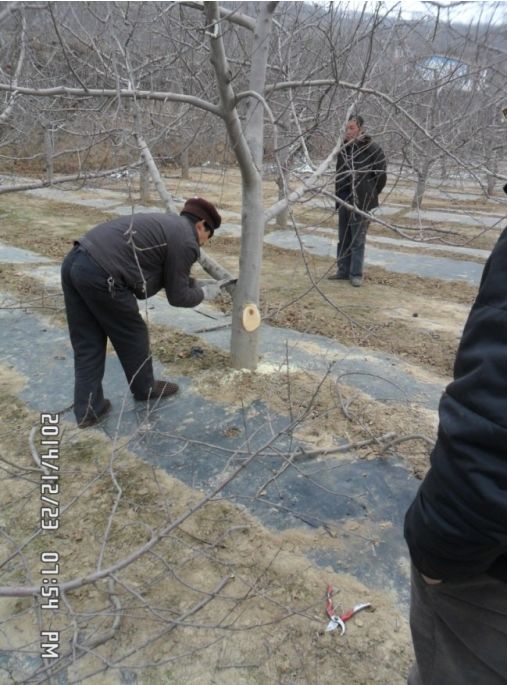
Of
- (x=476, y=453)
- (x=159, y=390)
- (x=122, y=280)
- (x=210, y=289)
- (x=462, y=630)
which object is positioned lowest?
(x=159, y=390)

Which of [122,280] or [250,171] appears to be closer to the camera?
[122,280]

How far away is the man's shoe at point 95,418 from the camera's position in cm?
326

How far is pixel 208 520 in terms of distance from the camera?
8.39 ft

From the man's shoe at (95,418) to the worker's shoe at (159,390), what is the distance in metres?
0.20

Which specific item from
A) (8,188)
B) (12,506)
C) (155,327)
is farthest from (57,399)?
(8,188)

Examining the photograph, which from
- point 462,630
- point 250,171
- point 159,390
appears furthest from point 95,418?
point 462,630

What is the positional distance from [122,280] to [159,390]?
2.92ft

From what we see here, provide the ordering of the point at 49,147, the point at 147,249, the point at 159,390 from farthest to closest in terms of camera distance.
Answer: the point at 49,147 → the point at 159,390 → the point at 147,249

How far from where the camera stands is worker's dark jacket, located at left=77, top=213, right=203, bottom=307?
2.88m

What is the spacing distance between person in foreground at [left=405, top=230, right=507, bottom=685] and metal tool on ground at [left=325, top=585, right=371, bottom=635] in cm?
75

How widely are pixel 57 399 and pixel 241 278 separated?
151cm

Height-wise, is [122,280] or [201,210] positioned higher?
[201,210]

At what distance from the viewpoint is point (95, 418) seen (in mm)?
3291

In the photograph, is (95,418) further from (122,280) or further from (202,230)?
(202,230)
